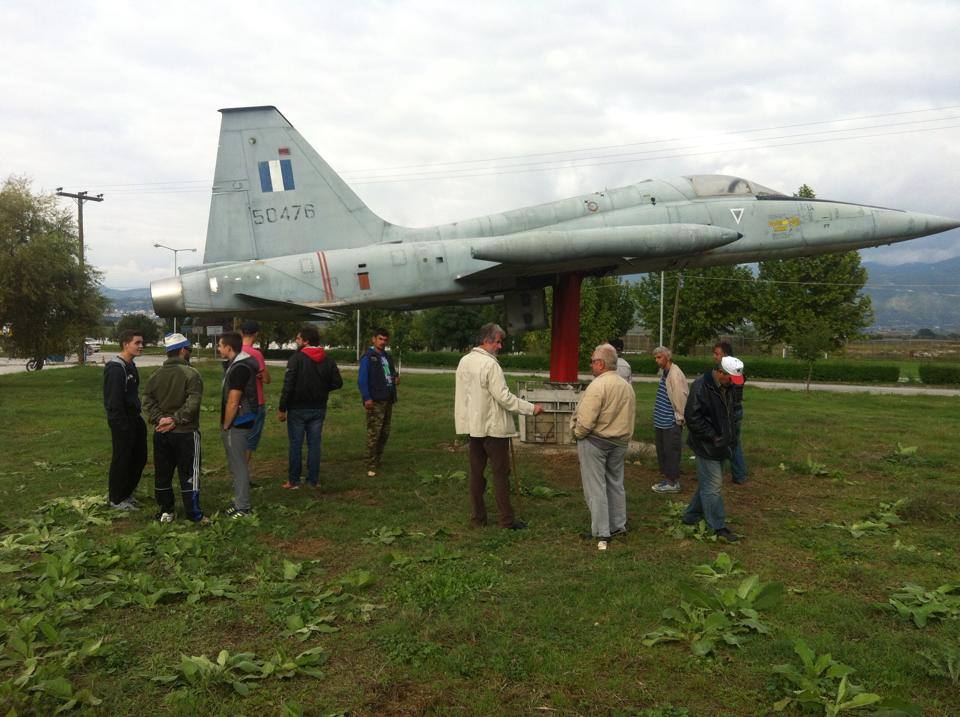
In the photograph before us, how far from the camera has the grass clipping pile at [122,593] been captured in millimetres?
3828

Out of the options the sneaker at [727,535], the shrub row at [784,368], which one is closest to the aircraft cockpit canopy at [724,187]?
the sneaker at [727,535]

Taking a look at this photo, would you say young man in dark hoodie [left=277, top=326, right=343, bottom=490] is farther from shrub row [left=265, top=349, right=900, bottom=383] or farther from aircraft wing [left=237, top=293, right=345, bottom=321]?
shrub row [left=265, top=349, right=900, bottom=383]

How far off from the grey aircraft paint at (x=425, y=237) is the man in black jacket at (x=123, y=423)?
100 inches

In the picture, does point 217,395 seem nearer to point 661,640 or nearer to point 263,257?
point 263,257

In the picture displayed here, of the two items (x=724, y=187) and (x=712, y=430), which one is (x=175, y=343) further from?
(x=724, y=187)

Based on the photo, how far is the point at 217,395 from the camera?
21203 mm

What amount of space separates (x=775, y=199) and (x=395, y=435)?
8.35 m

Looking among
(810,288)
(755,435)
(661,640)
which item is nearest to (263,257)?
(661,640)

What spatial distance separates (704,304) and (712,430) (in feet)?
143

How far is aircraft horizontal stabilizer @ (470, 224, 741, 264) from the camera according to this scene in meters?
9.62

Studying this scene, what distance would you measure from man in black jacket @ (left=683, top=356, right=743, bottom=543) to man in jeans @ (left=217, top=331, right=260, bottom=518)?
4727 mm

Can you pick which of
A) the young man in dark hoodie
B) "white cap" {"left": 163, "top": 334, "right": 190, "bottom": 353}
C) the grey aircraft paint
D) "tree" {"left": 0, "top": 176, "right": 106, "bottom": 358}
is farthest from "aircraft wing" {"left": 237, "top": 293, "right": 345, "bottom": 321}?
"tree" {"left": 0, "top": 176, "right": 106, "bottom": 358}

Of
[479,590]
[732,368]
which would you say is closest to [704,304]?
[732,368]

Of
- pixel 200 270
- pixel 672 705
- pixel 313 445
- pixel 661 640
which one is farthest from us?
pixel 200 270
